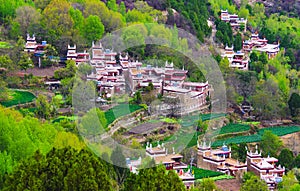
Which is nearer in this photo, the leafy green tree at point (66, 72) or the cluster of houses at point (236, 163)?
the cluster of houses at point (236, 163)

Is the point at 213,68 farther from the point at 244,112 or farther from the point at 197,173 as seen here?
the point at 197,173

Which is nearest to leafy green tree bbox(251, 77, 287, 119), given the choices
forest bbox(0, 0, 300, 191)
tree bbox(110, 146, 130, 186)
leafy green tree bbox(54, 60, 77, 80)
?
forest bbox(0, 0, 300, 191)

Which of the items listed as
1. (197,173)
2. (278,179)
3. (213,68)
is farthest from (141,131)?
(213,68)

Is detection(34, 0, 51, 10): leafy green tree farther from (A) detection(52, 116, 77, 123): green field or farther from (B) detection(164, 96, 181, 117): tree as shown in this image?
(A) detection(52, 116, 77, 123): green field

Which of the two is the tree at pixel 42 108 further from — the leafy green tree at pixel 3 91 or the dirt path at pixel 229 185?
the dirt path at pixel 229 185

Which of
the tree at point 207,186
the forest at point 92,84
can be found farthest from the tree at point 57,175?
the tree at point 207,186
